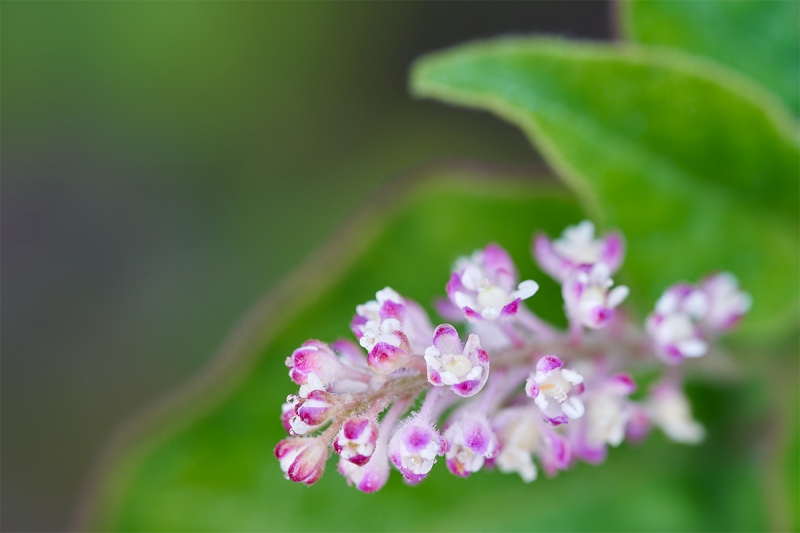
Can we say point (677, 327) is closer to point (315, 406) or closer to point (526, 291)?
point (526, 291)

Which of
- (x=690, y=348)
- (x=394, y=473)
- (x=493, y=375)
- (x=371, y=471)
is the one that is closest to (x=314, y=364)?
(x=371, y=471)

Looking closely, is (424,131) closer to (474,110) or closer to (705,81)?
(474,110)

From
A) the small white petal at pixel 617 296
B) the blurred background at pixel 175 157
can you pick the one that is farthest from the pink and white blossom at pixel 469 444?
the blurred background at pixel 175 157

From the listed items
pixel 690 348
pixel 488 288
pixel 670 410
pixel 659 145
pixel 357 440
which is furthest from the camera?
pixel 659 145

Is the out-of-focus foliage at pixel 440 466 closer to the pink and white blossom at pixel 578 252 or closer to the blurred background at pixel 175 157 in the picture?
the pink and white blossom at pixel 578 252

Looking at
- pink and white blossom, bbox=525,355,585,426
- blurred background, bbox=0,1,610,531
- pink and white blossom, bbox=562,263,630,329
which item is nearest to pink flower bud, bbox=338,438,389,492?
pink and white blossom, bbox=525,355,585,426
